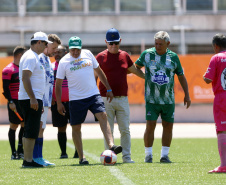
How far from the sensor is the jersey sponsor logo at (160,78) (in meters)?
9.59

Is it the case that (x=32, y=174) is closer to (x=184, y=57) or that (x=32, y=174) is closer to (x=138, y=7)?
(x=184, y=57)

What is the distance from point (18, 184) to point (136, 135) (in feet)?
37.3

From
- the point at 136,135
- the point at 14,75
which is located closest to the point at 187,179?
the point at 14,75

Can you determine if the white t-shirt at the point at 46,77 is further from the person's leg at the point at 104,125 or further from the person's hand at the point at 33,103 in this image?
the person's leg at the point at 104,125

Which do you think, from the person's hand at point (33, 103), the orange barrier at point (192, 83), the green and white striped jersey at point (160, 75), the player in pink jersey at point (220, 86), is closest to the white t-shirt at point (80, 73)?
the person's hand at point (33, 103)

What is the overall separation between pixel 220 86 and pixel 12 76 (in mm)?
4867

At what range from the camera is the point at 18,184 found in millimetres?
7277

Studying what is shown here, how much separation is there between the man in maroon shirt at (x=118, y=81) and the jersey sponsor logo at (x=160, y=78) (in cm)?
43

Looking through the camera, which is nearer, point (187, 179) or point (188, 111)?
point (187, 179)

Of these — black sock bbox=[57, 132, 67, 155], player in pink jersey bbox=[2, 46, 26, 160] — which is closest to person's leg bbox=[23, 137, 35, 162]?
player in pink jersey bbox=[2, 46, 26, 160]

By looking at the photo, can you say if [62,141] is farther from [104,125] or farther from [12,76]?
[104,125]

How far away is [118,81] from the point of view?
387 inches

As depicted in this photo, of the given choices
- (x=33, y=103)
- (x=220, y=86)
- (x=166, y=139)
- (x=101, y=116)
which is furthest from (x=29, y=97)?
(x=220, y=86)

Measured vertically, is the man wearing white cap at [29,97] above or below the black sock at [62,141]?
above
